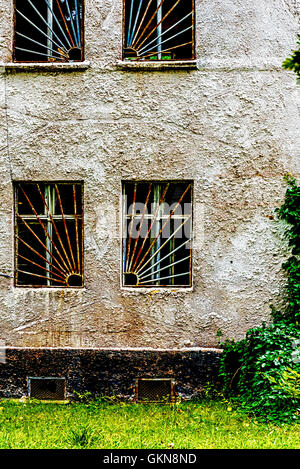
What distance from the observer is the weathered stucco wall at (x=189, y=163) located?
19.5ft

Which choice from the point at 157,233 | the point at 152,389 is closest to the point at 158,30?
the point at 157,233

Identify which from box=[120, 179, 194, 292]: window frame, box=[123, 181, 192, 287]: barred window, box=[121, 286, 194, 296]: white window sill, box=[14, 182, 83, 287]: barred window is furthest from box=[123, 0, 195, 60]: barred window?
box=[121, 286, 194, 296]: white window sill

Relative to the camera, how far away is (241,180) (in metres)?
5.97

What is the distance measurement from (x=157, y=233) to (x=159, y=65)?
2.14m

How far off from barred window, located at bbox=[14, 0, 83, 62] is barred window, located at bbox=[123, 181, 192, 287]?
6.48 feet

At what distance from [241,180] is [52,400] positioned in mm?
3646

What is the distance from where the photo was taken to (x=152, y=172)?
6.00m

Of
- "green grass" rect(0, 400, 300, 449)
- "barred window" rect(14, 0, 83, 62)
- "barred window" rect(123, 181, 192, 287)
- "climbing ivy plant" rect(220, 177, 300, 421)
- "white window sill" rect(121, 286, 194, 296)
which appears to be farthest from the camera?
"barred window" rect(14, 0, 83, 62)

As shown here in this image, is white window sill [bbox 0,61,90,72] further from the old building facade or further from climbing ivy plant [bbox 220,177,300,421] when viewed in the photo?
climbing ivy plant [bbox 220,177,300,421]

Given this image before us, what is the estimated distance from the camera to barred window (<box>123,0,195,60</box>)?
619cm

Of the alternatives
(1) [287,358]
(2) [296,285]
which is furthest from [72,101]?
(1) [287,358]

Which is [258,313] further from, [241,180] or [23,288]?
[23,288]

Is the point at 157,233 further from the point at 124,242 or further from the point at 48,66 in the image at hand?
the point at 48,66

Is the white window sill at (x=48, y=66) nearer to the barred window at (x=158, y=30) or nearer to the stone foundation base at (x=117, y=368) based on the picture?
the barred window at (x=158, y=30)
